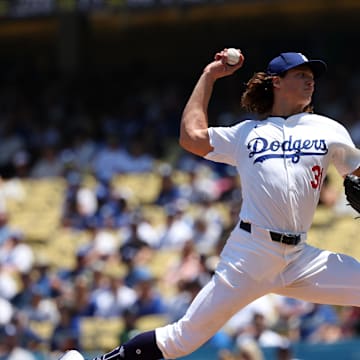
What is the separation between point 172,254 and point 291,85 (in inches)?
253

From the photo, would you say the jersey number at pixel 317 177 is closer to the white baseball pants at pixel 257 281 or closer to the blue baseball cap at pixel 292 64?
the white baseball pants at pixel 257 281

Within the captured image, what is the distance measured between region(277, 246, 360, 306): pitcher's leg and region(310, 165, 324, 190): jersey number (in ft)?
1.05

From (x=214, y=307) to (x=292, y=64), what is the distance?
1251 mm

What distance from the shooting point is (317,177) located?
18.1 feet

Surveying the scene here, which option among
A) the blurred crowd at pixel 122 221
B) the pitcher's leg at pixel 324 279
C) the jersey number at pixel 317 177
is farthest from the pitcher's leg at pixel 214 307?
the blurred crowd at pixel 122 221

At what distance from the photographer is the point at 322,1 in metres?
16.0

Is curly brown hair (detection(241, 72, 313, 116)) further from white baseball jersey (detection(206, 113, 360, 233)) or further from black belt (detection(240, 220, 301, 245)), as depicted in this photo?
black belt (detection(240, 220, 301, 245))

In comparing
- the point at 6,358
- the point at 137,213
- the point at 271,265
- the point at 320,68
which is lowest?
the point at 6,358

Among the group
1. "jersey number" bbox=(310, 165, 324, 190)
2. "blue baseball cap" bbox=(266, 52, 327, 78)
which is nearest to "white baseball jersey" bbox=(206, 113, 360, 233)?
"jersey number" bbox=(310, 165, 324, 190)

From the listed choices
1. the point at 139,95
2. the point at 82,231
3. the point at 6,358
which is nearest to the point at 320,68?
the point at 6,358

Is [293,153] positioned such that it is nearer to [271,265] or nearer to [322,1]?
[271,265]

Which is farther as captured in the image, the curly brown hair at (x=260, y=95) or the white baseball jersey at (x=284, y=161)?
the curly brown hair at (x=260, y=95)

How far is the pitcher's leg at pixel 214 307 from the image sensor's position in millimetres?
5461

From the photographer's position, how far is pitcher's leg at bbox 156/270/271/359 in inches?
215
